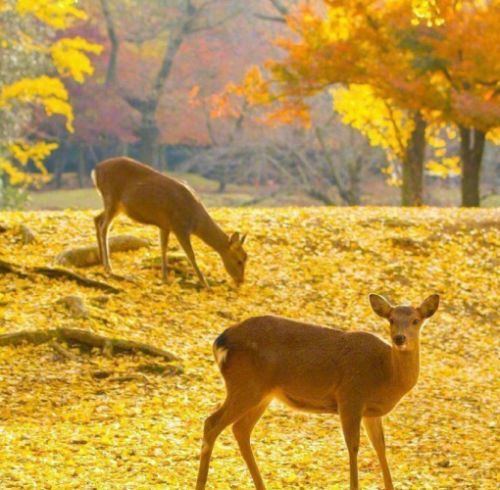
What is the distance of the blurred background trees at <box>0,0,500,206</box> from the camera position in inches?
953

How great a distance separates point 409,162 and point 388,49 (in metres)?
5.17

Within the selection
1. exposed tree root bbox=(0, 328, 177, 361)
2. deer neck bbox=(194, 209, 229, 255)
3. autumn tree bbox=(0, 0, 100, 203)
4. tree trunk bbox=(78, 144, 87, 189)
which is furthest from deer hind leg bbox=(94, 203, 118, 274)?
tree trunk bbox=(78, 144, 87, 189)

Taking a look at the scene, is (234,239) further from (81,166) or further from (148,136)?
(81,166)

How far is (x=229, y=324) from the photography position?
44.7 feet

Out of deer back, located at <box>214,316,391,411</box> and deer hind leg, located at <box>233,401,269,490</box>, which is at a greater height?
deer back, located at <box>214,316,391,411</box>

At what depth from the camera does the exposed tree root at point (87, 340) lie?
11.8m

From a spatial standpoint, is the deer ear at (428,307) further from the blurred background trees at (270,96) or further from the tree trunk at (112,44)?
the tree trunk at (112,44)

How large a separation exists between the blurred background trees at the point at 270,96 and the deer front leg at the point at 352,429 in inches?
659

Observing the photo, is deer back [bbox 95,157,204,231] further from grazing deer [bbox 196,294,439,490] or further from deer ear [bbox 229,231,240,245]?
grazing deer [bbox 196,294,439,490]

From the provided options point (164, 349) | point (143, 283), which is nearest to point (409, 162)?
point (143, 283)

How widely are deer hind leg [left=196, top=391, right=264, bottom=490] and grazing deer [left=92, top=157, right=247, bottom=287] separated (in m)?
7.02

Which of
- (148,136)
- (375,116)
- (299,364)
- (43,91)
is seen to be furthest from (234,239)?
(148,136)

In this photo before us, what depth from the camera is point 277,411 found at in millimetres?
10297

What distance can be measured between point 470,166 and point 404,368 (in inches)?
825
